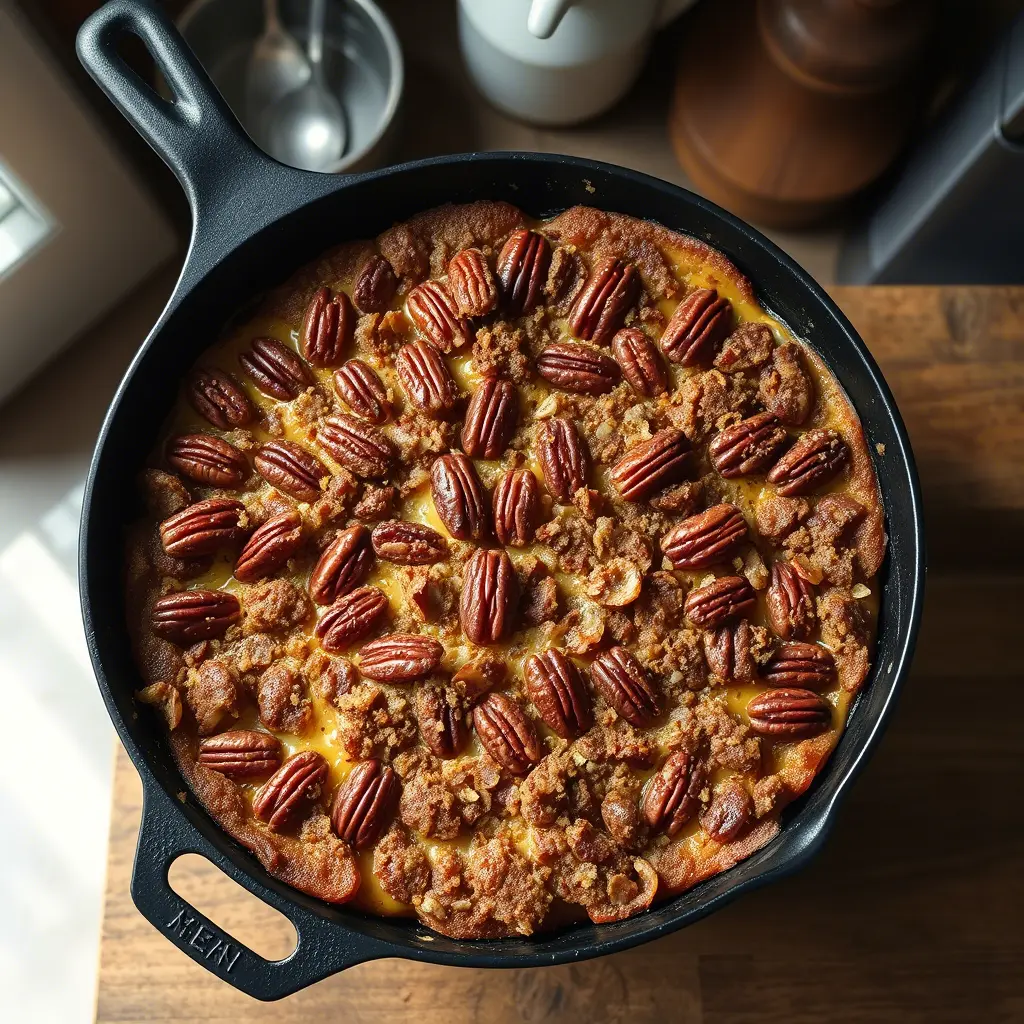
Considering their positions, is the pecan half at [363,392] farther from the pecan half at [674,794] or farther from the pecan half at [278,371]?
the pecan half at [674,794]

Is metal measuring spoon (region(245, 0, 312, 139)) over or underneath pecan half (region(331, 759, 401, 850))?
over

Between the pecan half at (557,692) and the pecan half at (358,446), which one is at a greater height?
the pecan half at (358,446)

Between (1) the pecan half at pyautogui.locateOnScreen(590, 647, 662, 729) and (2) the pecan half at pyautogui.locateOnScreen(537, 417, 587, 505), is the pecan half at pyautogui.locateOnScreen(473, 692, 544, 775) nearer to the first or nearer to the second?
(1) the pecan half at pyautogui.locateOnScreen(590, 647, 662, 729)

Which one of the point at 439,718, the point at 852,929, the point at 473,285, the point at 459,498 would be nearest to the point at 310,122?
the point at 473,285

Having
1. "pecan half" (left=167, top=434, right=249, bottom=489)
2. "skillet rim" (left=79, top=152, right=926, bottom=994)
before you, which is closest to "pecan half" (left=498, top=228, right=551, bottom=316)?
"skillet rim" (left=79, top=152, right=926, bottom=994)

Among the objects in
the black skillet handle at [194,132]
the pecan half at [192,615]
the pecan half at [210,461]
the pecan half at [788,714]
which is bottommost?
the pecan half at [788,714]

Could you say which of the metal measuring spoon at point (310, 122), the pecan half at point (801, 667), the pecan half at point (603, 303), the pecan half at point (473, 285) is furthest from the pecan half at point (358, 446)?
the metal measuring spoon at point (310, 122)

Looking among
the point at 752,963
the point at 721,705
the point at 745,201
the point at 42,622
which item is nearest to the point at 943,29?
the point at 745,201

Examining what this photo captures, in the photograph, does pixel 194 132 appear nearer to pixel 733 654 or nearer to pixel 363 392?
pixel 363 392
